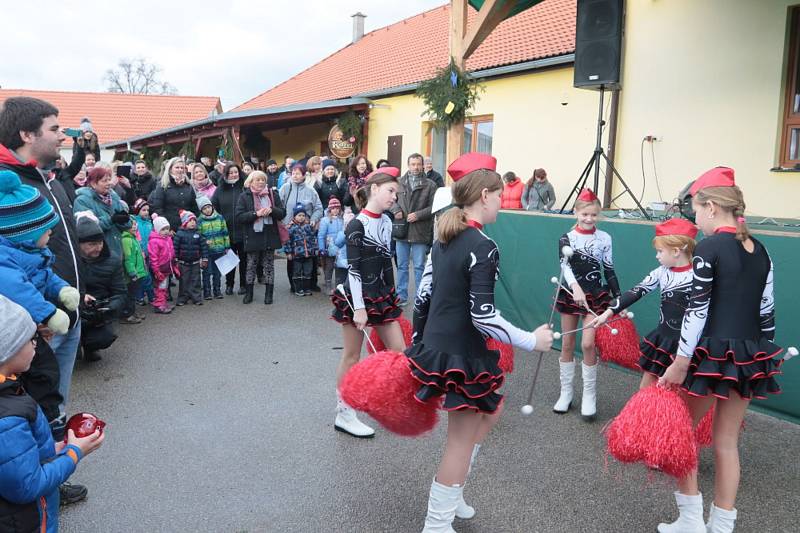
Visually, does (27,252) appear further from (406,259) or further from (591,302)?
(406,259)

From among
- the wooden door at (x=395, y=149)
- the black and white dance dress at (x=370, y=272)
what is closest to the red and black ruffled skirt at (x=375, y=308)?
the black and white dance dress at (x=370, y=272)

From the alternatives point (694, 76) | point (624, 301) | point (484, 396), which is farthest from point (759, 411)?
point (694, 76)

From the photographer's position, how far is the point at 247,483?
3.72m

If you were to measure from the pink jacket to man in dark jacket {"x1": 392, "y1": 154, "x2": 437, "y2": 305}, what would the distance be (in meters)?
3.09

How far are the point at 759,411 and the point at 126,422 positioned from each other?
5.02m

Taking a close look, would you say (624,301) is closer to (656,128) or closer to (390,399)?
(390,399)

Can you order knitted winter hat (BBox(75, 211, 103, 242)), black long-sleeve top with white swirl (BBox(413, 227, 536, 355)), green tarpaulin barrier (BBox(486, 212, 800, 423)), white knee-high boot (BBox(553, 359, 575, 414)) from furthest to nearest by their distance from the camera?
knitted winter hat (BBox(75, 211, 103, 242)), white knee-high boot (BBox(553, 359, 575, 414)), green tarpaulin barrier (BBox(486, 212, 800, 423)), black long-sleeve top with white swirl (BBox(413, 227, 536, 355))

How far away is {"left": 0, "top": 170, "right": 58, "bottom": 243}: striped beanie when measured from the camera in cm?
283

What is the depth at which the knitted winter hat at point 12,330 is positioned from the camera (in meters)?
2.06

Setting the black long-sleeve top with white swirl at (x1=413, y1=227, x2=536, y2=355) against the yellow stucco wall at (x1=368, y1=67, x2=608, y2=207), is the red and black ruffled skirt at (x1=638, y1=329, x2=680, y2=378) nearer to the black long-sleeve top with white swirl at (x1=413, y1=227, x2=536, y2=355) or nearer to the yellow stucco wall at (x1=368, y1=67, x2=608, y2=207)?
the black long-sleeve top with white swirl at (x1=413, y1=227, x2=536, y2=355)

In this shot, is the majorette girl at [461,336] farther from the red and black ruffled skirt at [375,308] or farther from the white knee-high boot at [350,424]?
the white knee-high boot at [350,424]

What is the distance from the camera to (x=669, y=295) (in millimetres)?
3766

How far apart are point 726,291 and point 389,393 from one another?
170cm

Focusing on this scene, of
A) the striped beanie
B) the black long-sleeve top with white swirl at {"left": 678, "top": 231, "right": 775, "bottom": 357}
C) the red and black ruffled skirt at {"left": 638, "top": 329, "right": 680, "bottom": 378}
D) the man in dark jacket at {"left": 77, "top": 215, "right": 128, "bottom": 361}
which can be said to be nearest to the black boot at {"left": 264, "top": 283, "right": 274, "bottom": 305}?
the man in dark jacket at {"left": 77, "top": 215, "right": 128, "bottom": 361}
